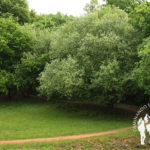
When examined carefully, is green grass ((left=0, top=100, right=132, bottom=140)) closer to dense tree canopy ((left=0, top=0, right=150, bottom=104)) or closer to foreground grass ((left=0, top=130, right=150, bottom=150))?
foreground grass ((left=0, top=130, right=150, bottom=150))

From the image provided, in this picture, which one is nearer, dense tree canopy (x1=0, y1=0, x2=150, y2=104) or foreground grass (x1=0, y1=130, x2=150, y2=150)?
foreground grass (x1=0, y1=130, x2=150, y2=150)

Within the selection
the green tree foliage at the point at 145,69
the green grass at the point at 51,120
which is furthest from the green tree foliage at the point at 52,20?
the green tree foliage at the point at 145,69

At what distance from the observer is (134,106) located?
2689 centimetres

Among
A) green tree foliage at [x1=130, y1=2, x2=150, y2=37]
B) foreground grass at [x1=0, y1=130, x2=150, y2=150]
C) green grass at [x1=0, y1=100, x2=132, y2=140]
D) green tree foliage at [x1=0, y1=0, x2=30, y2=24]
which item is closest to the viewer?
foreground grass at [x1=0, y1=130, x2=150, y2=150]

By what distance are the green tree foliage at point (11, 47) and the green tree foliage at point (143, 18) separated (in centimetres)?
1403

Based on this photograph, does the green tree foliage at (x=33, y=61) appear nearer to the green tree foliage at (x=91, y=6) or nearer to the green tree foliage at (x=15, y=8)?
the green tree foliage at (x=91, y=6)

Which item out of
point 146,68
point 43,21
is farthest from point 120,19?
point 43,21

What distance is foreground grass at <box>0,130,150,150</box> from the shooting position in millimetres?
12082

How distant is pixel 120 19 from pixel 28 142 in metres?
14.8

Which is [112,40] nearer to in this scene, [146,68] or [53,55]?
[146,68]

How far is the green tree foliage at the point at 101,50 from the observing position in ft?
59.8

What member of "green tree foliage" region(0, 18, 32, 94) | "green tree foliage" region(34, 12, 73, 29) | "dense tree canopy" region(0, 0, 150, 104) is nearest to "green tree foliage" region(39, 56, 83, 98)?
"dense tree canopy" region(0, 0, 150, 104)

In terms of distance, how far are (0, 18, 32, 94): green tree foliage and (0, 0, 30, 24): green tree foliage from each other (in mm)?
8018

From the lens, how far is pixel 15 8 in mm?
35500
